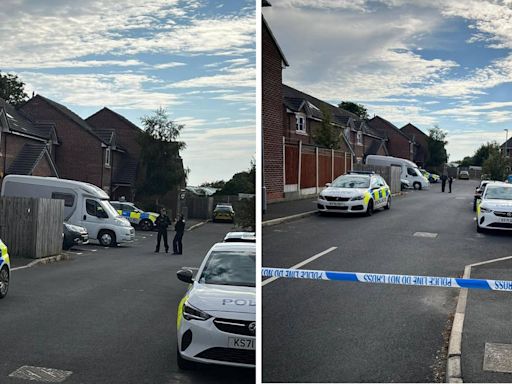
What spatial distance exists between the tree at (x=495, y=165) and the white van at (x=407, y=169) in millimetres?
321

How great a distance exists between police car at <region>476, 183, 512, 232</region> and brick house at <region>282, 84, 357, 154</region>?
739 mm

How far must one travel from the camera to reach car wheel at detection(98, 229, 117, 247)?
3475mm

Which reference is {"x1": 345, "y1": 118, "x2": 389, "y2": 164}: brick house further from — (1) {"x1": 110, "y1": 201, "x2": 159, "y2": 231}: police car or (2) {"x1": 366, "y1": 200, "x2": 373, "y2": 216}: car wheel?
(1) {"x1": 110, "y1": 201, "x2": 159, "y2": 231}: police car

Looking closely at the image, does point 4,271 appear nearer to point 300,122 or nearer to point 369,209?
point 300,122

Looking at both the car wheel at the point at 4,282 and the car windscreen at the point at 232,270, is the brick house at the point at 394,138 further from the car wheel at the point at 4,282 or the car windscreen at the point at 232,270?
the car wheel at the point at 4,282

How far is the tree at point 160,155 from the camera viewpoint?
342 cm

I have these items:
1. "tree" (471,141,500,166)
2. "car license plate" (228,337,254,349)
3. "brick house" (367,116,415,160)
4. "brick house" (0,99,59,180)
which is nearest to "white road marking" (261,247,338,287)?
"car license plate" (228,337,254,349)

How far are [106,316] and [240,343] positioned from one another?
0.76 metres

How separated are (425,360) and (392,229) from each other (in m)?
0.75

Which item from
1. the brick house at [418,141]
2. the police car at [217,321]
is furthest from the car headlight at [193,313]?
the brick house at [418,141]

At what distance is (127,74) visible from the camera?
3.68 m

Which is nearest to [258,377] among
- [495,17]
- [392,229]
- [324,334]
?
[324,334]

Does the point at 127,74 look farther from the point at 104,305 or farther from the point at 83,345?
the point at 83,345

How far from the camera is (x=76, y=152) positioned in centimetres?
350
